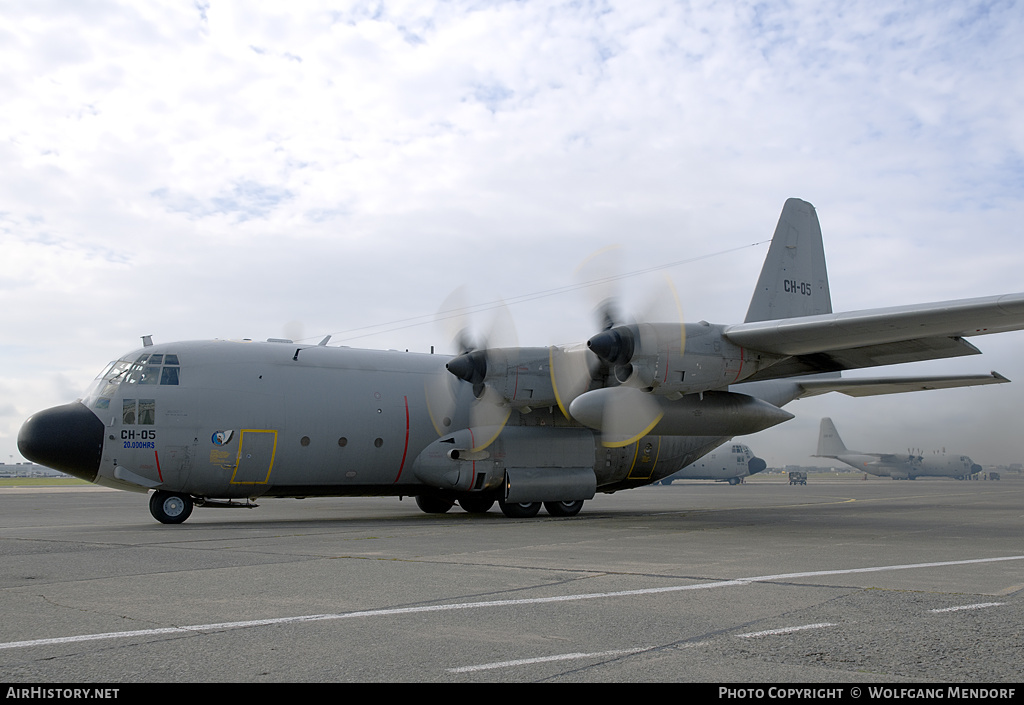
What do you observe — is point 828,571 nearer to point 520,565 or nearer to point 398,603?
point 520,565

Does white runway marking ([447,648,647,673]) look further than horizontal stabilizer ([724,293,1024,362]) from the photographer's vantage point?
No

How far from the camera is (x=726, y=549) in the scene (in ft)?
40.4

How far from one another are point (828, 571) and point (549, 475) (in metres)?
11.6

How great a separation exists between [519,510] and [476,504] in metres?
1.97

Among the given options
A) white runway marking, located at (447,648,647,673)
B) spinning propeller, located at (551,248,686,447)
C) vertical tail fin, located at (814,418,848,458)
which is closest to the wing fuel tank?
spinning propeller, located at (551,248,686,447)

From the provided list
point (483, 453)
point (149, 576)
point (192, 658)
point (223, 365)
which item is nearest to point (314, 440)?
point (223, 365)

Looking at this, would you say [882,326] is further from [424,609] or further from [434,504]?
[434,504]

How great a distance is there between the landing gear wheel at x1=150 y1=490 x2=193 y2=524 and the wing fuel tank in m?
8.85

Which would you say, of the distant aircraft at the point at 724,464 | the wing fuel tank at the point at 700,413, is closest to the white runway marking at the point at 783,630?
the wing fuel tank at the point at 700,413

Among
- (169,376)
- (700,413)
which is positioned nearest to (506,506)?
(700,413)

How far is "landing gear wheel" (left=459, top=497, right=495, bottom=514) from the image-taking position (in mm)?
22141

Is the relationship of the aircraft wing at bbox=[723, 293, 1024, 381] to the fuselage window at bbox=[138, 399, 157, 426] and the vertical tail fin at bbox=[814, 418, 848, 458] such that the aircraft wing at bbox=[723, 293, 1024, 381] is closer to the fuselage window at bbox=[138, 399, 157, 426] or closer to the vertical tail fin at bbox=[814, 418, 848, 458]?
the fuselage window at bbox=[138, 399, 157, 426]

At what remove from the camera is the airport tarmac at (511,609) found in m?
4.96

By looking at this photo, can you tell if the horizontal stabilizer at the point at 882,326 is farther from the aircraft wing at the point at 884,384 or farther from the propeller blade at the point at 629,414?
the aircraft wing at the point at 884,384
